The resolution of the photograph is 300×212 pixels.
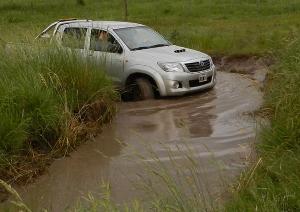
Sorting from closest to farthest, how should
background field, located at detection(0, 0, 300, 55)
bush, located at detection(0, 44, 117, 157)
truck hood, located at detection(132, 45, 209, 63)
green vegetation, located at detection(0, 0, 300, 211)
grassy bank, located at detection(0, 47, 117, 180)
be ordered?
green vegetation, located at detection(0, 0, 300, 211)
grassy bank, located at detection(0, 47, 117, 180)
bush, located at detection(0, 44, 117, 157)
truck hood, located at detection(132, 45, 209, 63)
background field, located at detection(0, 0, 300, 55)

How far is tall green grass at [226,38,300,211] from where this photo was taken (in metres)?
5.01

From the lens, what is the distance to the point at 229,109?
10773 millimetres

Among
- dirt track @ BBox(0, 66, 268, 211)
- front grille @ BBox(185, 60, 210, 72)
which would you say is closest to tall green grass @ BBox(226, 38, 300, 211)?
dirt track @ BBox(0, 66, 268, 211)

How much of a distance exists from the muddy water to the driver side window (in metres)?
1.28

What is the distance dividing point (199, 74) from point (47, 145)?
14.3ft

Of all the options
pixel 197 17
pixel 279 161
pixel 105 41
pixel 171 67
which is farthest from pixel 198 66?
pixel 197 17

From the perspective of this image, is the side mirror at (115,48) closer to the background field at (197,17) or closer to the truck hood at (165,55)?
the truck hood at (165,55)

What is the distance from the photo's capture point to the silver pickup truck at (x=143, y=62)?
11.5 meters

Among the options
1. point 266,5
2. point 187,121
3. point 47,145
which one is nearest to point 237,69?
point 187,121

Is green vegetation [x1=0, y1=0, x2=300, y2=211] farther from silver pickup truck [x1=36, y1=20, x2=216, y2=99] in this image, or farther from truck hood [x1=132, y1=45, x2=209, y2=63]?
truck hood [x1=132, y1=45, x2=209, y2=63]

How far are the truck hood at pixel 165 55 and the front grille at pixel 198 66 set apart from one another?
0.12 meters

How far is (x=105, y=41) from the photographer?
11930mm

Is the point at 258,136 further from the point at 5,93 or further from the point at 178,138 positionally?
the point at 5,93

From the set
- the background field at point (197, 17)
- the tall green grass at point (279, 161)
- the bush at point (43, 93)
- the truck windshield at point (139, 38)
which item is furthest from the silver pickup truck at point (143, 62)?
the tall green grass at point (279, 161)
